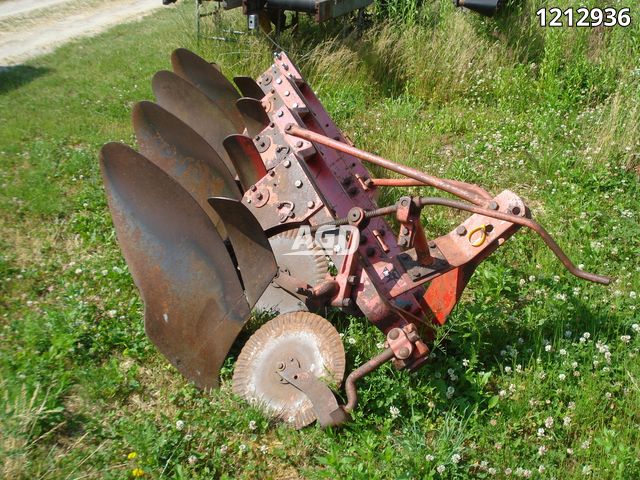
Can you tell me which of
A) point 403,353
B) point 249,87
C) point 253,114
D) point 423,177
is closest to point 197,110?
point 249,87

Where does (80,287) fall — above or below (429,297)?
below

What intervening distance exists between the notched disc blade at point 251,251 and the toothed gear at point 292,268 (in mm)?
348

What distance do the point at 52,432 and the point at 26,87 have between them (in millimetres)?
5980

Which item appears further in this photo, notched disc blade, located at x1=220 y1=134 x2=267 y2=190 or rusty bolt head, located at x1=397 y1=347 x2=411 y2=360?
notched disc blade, located at x1=220 y1=134 x2=267 y2=190

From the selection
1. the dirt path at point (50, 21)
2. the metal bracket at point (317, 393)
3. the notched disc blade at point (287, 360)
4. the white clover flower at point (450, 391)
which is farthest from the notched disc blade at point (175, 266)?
the dirt path at point (50, 21)

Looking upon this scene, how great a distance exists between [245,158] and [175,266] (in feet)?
2.40

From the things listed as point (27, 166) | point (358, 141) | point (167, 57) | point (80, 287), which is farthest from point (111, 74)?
point (80, 287)

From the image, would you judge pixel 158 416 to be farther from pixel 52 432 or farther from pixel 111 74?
pixel 111 74

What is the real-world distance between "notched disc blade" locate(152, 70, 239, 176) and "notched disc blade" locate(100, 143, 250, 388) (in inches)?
42.3

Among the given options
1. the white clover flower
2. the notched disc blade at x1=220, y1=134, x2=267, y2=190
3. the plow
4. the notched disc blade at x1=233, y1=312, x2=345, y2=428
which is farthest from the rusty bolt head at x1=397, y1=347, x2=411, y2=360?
the notched disc blade at x1=220, y1=134, x2=267, y2=190

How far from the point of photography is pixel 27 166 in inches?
201

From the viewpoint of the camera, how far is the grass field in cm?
247

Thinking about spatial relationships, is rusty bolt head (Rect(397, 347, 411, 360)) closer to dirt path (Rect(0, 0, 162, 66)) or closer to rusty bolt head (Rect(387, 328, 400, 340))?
rusty bolt head (Rect(387, 328, 400, 340))

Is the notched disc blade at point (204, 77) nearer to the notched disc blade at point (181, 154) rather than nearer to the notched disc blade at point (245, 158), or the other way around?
the notched disc blade at point (181, 154)
